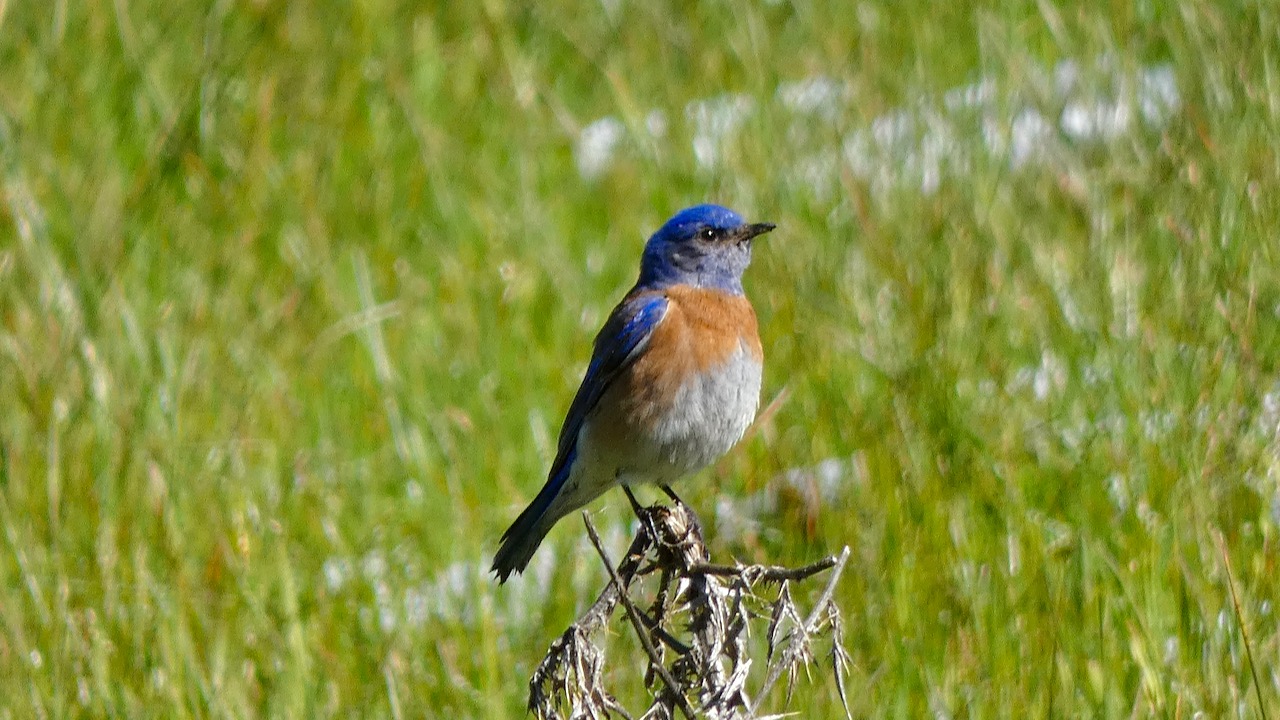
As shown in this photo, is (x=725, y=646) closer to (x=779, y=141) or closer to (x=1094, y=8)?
(x=779, y=141)

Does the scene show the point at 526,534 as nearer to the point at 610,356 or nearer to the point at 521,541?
the point at 521,541

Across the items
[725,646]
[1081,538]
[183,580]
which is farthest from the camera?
[183,580]

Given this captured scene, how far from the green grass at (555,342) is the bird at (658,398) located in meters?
0.41

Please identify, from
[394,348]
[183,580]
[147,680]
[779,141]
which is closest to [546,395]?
[394,348]

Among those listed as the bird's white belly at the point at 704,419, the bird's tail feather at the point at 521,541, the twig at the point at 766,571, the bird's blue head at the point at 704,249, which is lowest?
the bird's tail feather at the point at 521,541

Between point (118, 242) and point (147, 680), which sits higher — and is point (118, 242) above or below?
above

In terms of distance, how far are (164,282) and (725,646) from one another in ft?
13.8

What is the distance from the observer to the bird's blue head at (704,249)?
186 inches

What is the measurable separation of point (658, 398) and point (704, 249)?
59cm

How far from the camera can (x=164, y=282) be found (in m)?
6.34

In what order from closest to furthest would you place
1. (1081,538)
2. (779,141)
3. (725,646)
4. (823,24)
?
(725,646) < (1081,538) < (779,141) < (823,24)

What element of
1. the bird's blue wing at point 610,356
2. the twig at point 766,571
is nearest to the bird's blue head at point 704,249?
the bird's blue wing at point 610,356

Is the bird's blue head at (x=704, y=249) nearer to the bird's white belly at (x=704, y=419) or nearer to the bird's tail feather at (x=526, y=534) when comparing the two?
the bird's white belly at (x=704, y=419)

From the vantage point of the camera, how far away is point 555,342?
608cm
